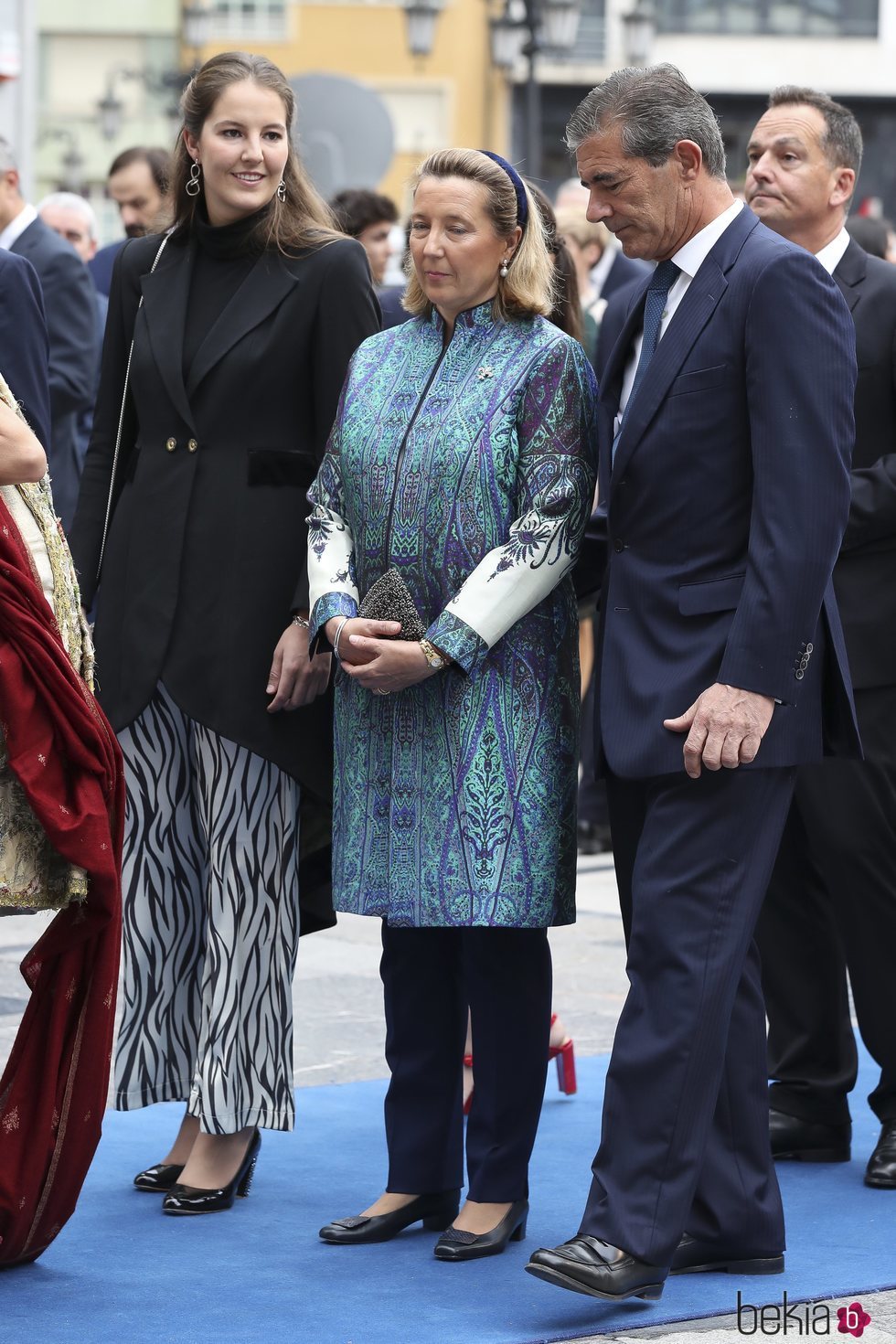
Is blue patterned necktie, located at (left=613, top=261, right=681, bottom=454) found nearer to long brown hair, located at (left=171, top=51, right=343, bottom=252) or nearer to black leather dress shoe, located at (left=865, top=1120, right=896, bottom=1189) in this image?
long brown hair, located at (left=171, top=51, right=343, bottom=252)

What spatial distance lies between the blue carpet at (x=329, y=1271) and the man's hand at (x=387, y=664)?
1046 millimetres

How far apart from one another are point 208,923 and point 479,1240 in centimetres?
84

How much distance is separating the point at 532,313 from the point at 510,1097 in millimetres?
1428

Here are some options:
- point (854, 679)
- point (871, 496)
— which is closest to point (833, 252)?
point (871, 496)

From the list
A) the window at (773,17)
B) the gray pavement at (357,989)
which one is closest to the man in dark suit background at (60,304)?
the gray pavement at (357,989)

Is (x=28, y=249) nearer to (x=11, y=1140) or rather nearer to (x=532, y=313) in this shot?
(x=532, y=313)

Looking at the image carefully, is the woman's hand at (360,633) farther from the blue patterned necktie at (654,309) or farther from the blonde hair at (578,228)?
the blonde hair at (578,228)

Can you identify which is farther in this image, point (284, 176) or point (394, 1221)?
point (284, 176)

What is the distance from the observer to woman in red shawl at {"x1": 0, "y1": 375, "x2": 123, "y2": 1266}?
11.8 feet

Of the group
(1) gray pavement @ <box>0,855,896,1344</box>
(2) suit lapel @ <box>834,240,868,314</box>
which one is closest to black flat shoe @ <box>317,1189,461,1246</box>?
(1) gray pavement @ <box>0,855,896,1344</box>

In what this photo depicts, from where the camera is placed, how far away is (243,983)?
4324mm

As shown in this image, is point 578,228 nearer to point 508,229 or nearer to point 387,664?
point 508,229

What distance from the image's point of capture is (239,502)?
4.30 metres

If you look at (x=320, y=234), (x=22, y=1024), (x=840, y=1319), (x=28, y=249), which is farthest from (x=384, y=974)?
(x=28, y=249)
